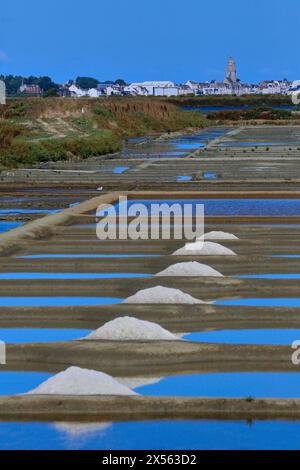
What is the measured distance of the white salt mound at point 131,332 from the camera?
17.7 feet

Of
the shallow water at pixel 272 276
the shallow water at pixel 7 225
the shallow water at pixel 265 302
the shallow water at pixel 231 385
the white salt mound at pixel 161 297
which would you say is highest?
the shallow water at pixel 7 225

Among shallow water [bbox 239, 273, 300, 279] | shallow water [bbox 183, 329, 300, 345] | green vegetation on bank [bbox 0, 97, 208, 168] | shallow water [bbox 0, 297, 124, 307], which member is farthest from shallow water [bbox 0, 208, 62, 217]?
green vegetation on bank [bbox 0, 97, 208, 168]

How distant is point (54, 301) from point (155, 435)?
100 inches

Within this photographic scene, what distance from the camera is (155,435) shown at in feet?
13.5

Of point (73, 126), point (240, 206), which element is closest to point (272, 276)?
point (240, 206)

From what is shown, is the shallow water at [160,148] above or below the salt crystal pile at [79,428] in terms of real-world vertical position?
above

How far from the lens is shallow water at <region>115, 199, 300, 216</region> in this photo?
36.0ft

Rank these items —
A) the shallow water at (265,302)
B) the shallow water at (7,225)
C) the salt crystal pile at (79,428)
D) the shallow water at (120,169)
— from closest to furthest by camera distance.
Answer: the salt crystal pile at (79,428)
the shallow water at (265,302)
the shallow water at (7,225)
the shallow water at (120,169)

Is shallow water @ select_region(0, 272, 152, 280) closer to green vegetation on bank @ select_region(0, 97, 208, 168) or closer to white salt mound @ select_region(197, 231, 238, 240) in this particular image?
white salt mound @ select_region(197, 231, 238, 240)

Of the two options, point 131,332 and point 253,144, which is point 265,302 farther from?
point 253,144

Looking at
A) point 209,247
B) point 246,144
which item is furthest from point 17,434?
point 246,144

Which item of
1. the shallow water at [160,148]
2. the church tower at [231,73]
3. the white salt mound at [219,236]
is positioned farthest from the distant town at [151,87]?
the white salt mound at [219,236]

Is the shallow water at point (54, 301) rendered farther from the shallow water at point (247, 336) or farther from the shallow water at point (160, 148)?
the shallow water at point (160, 148)

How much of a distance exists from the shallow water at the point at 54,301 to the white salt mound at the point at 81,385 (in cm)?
170
